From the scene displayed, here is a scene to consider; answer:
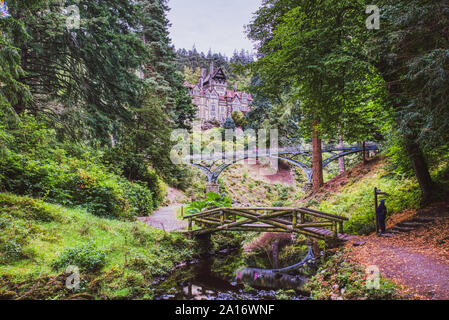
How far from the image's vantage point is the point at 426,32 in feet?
19.3

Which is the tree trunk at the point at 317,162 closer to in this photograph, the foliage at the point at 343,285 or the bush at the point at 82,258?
the foliage at the point at 343,285

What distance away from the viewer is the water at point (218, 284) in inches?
231

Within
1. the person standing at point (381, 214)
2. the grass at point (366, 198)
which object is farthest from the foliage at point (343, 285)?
the grass at point (366, 198)

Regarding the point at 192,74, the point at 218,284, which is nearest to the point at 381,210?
the point at 218,284

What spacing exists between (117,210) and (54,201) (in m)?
2.35

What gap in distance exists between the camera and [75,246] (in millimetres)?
5785

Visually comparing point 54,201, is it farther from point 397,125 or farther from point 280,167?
point 280,167

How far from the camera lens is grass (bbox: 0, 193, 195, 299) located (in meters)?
4.69

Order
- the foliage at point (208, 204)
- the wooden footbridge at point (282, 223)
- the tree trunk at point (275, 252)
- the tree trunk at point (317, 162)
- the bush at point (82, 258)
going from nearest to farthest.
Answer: the bush at point (82, 258), the wooden footbridge at point (282, 223), the tree trunk at point (275, 252), the foliage at point (208, 204), the tree trunk at point (317, 162)

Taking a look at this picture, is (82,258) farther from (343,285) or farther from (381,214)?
(381,214)

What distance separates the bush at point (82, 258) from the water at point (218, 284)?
1519mm

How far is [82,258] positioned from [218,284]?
142 inches
